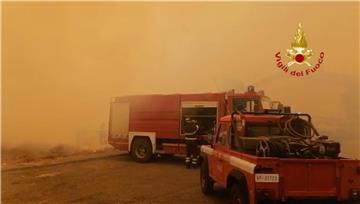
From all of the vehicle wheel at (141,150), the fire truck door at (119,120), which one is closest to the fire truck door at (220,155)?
the vehicle wheel at (141,150)

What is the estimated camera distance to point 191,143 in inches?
436

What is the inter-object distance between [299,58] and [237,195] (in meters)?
9.96

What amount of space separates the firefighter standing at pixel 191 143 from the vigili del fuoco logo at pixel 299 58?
14.2ft

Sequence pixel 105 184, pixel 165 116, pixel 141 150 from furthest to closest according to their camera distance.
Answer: pixel 141 150 < pixel 165 116 < pixel 105 184

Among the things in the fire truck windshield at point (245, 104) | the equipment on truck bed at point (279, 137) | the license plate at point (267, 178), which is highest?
the fire truck windshield at point (245, 104)

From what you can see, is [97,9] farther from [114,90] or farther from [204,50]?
[204,50]

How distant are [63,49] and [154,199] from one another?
854cm

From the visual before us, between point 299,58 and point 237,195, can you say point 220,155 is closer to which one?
point 237,195

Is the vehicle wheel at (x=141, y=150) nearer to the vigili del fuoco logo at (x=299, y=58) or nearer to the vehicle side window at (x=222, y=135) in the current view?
the vigili del fuoco logo at (x=299, y=58)

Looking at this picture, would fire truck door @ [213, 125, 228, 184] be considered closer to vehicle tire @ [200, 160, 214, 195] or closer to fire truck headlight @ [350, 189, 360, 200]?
vehicle tire @ [200, 160, 214, 195]

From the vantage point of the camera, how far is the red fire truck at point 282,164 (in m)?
4.75

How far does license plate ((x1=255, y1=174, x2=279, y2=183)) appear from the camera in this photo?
468 cm

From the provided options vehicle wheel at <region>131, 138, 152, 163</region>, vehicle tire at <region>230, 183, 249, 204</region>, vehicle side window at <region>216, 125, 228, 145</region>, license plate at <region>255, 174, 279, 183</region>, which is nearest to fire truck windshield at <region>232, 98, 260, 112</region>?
vehicle wheel at <region>131, 138, 152, 163</region>

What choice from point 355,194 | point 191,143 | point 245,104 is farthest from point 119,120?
point 355,194
